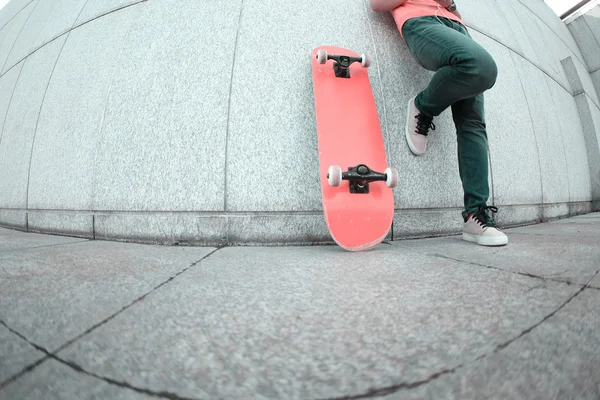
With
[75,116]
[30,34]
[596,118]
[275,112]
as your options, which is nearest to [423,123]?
[275,112]

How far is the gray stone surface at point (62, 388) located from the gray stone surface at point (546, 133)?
3962 mm

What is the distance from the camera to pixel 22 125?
2861mm

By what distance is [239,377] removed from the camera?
46 cm

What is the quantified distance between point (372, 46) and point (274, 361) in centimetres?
242

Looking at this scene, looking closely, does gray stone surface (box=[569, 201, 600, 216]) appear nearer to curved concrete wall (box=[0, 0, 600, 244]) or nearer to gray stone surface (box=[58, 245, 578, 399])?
curved concrete wall (box=[0, 0, 600, 244])

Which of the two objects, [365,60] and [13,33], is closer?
[365,60]

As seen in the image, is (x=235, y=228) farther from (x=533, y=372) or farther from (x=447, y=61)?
(x=447, y=61)

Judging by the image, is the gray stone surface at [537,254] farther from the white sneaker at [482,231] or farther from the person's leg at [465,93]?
the person's leg at [465,93]

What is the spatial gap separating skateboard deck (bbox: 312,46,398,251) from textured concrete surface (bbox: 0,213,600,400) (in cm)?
36

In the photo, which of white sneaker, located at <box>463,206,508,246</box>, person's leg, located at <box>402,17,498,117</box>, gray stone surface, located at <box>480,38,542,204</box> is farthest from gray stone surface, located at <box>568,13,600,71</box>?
white sneaker, located at <box>463,206,508,246</box>

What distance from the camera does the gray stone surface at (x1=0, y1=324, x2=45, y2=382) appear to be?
483 millimetres

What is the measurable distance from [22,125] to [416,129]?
437 centimetres

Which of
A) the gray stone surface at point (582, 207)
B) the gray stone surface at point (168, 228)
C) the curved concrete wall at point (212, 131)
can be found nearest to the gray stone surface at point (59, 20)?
the curved concrete wall at point (212, 131)

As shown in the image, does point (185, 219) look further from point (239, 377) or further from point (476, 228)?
point (476, 228)
